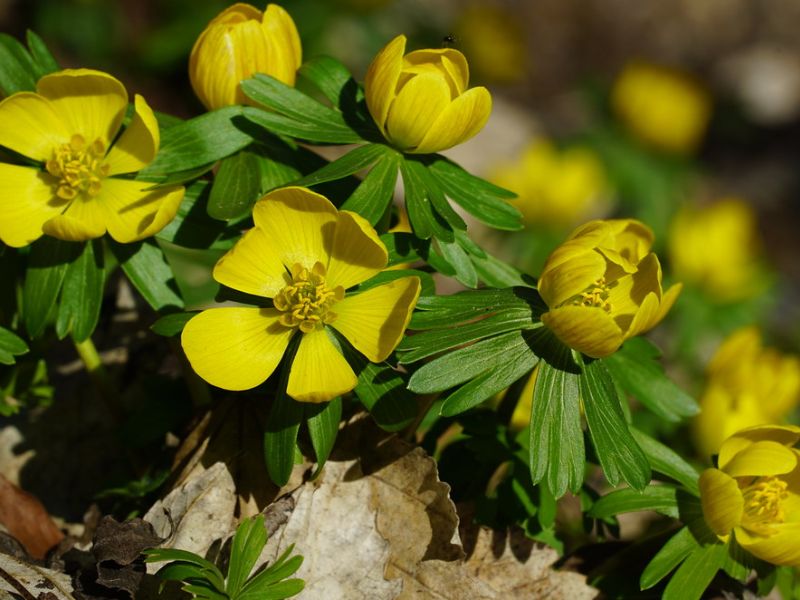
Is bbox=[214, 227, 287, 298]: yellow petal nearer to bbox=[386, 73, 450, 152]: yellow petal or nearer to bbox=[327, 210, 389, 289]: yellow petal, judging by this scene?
bbox=[327, 210, 389, 289]: yellow petal

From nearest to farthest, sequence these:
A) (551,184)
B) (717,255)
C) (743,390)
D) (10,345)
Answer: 1. (10,345)
2. (743,390)
3. (717,255)
4. (551,184)

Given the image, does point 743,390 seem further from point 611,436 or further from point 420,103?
point 420,103

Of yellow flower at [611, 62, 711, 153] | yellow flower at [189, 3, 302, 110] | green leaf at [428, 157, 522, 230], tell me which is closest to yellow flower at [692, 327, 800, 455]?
green leaf at [428, 157, 522, 230]

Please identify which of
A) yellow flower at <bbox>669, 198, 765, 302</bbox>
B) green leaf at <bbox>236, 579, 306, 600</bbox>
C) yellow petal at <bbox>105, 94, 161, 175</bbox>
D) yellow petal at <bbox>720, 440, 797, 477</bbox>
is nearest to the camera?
green leaf at <bbox>236, 579, 306, 600</bbox>

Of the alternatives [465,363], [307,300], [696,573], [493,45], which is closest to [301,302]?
[307,300]

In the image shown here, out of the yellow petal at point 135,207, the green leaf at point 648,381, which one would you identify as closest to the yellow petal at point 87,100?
the yellow petal at point 135,207

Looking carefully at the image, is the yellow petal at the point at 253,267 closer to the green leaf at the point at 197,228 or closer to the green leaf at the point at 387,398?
the green leaf at the point at 197,228
